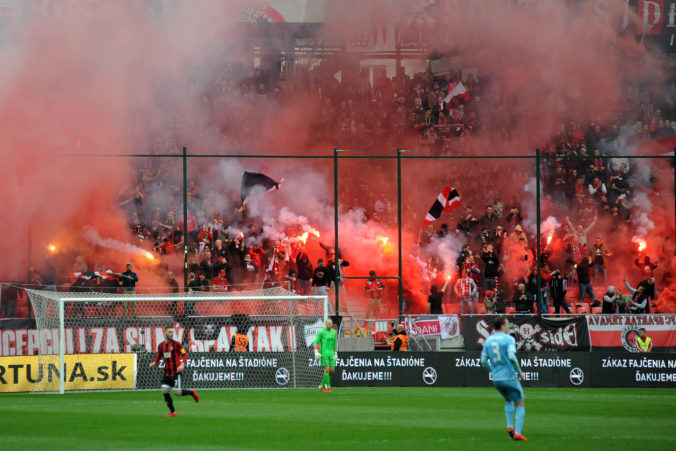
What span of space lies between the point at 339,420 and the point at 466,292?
1357cm

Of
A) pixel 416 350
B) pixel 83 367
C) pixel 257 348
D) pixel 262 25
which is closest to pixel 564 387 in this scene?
pixel 416 350

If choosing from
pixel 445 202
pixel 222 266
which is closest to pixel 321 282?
pixel 222 266

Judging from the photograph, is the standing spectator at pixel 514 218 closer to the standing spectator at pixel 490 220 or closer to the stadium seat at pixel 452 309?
the standing spectator at pixel 490 220

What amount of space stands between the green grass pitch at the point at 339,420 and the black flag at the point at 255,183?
11.1 metres

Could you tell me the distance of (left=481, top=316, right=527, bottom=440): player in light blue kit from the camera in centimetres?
1232

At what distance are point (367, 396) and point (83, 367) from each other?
19.4 feet

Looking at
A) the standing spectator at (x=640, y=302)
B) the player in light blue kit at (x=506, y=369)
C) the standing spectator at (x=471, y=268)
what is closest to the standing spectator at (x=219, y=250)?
the standing spectator at (x=471, y=268)

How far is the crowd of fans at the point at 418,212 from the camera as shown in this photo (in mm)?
27703

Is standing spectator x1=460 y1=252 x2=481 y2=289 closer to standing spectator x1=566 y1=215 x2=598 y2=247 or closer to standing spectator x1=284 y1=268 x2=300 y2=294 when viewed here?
Result: standing spectator x1=566 y1=215 x2=598 y2=247

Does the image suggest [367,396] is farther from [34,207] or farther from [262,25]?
[262,25]

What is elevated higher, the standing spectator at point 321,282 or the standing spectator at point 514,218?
the standing spectator at point 514,218

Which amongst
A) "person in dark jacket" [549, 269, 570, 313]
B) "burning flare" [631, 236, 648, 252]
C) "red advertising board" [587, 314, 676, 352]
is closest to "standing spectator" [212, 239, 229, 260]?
"person in dark jacket" [549, 269, 570, 313]

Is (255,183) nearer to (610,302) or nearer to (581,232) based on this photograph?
(581,232)

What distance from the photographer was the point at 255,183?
31078mm
